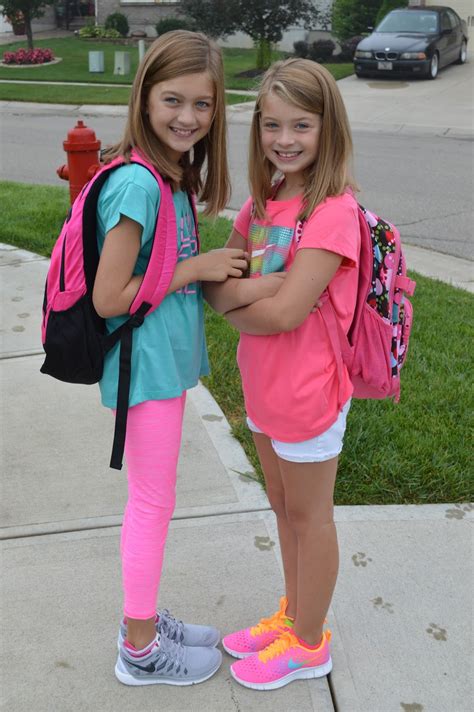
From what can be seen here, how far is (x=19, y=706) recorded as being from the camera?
213 centimetres

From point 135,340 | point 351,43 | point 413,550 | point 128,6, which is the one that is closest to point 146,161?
point 135,340

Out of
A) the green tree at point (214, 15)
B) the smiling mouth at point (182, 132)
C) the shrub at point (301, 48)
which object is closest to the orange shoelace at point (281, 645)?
the smiling mouth at point (182, 132)

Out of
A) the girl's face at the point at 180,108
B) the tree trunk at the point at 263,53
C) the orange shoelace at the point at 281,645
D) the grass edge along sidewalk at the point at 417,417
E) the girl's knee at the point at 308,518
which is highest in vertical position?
the girl's face at the point at 180,108

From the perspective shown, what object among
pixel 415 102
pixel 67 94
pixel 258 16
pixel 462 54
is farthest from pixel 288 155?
pixel 462 54

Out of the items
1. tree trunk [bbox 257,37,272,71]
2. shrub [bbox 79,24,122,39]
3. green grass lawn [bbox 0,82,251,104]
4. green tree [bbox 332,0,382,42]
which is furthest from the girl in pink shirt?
shrub [bbox 79,24,122,39]

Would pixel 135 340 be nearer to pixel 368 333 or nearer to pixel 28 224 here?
pixel 368 333

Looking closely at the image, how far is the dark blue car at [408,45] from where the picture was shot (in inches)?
708

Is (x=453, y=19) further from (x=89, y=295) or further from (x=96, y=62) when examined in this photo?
(x=89, y=295)

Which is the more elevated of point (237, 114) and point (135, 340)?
point (135, 340)

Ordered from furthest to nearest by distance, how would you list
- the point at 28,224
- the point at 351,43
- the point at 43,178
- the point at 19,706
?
the point at 351,43, the point at 43,178, the point at 28,224, the point at 19,706

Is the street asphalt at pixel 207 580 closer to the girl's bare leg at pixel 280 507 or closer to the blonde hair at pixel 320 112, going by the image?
the girl's bare leg at pixel 280 507

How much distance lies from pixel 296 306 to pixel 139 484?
2.14 feet

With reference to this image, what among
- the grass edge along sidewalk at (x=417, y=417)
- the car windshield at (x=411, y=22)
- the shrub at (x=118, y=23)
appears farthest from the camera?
the shrub at (x=118, y=23)

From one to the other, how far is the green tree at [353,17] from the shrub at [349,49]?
35.7 inches
